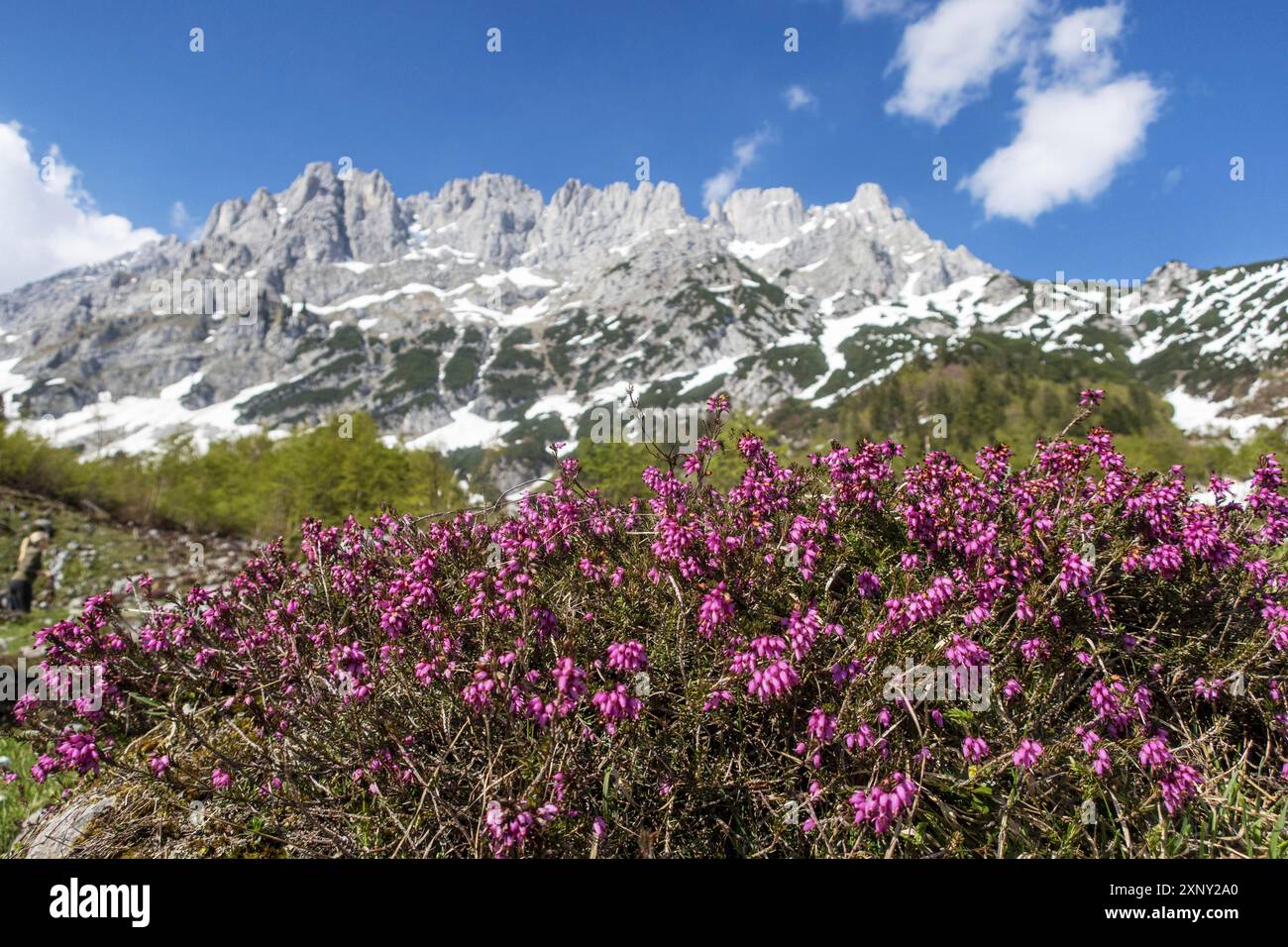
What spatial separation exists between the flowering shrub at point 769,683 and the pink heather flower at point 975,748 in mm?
68

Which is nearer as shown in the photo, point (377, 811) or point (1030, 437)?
point (377, 811)

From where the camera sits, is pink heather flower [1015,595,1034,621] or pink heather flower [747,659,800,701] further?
pink heather flower [1015,595,1034,621]

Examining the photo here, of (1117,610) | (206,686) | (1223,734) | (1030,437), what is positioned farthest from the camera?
(1030,437)

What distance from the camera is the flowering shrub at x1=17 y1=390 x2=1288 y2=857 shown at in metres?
2.58

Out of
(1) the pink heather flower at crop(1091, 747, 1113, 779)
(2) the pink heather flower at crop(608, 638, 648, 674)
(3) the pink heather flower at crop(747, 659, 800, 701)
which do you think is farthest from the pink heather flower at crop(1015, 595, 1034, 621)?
(2) the pink heather flower at crop(608, 638, 648, 674)

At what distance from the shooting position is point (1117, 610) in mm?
3498

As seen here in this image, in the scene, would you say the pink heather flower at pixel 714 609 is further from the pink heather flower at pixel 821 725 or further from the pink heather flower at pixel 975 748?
the pink heather flower at pixel 975 748

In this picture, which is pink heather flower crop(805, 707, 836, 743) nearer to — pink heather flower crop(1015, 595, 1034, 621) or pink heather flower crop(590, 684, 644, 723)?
pink heather flower crop(590, 684, 644, 723)

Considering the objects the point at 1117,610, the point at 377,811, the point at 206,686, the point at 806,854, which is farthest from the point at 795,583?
the point at 206,686

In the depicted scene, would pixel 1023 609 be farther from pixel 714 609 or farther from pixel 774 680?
pixel 714 609

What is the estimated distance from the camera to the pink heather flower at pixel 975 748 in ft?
8.47

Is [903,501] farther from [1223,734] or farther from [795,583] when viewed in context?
[1223,734]

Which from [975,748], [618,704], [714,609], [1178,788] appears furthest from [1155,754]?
[618,704]
